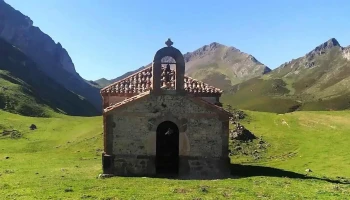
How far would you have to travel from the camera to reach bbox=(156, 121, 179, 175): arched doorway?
88.8 ft

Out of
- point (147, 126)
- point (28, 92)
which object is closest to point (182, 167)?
point (147, 126)

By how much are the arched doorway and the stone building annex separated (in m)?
1.34

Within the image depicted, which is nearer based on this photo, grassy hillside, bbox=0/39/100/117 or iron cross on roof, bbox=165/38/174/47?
iron cross on roof, bbox=165/38/174/47

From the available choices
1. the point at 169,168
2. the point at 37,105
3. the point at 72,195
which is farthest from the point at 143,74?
the point at 37,105

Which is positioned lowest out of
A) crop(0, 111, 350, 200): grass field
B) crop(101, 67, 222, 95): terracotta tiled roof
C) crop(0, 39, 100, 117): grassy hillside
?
crop(0, 111, 350, 200): grass field

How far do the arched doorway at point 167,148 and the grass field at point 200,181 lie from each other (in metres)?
4.35

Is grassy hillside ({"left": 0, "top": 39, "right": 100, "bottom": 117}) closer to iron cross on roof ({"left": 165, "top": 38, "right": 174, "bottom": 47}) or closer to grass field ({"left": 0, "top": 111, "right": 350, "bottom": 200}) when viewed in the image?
grass field ({"left": 0, "top": 111, "right": 350, "bottom": 200})

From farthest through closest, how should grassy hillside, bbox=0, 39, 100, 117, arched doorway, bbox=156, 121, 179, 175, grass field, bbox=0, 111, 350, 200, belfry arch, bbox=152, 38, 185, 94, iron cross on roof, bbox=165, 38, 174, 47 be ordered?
grassy hillside, bbox=0, 39, 100, 117
arched doorway, bbox=156, 121, 179, 175
iron cross on roof, bbox=165, 38, 174, 47
belfry arch, bbox=152, 38, 185, 94
grass field, bbox=0, 111, 350, 200

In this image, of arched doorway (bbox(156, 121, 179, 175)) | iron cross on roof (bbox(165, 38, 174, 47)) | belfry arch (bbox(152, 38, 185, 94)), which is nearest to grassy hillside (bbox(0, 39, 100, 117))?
arched doorway (bbox(156, 121, 179, 175))

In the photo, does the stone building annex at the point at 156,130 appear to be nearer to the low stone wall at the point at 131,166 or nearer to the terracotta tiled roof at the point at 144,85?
the low stone wall at the point at 131,166

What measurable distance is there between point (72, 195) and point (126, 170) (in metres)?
8.05

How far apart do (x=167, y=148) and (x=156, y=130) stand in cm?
318

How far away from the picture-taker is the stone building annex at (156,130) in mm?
25500

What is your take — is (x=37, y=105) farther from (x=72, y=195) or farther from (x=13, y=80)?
(x=72, y=195)
